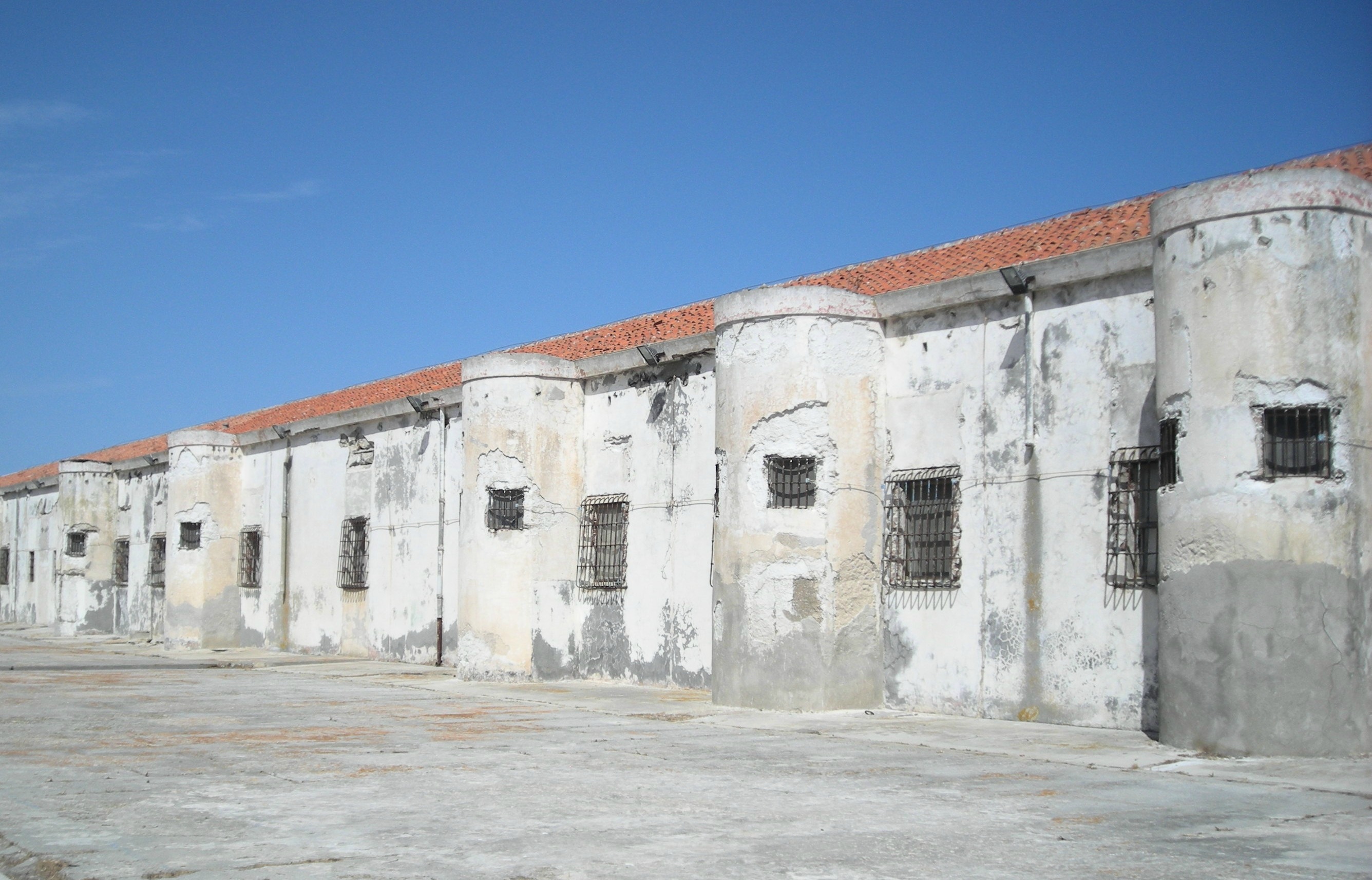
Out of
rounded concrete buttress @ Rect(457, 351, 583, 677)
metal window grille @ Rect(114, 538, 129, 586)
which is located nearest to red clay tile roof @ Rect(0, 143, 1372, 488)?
rounded concrete buttress @ Rect(457, 351, 583, 677)

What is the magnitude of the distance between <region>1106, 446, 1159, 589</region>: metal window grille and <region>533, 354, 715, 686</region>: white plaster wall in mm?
4712

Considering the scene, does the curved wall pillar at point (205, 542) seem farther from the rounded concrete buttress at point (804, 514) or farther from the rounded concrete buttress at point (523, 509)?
the rounded concrete buttress at point (804, 514)

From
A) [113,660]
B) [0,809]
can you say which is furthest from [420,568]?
[0,809]

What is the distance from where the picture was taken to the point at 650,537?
14.8 m

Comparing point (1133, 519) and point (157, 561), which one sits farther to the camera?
point (157, 561)

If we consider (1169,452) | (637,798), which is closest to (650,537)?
(1169,452)

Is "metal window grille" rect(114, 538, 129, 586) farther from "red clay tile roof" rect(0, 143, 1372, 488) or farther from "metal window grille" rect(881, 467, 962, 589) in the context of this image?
"metal window grille" rect(881, 467, 962, 589)

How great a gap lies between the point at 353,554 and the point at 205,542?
4.15 m

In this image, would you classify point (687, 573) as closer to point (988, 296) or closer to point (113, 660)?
point (988, 296)

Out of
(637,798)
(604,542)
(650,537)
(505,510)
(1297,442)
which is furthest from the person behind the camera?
(505,510)

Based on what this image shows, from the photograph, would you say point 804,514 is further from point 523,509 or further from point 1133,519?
point 523,509

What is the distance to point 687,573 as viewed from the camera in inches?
558

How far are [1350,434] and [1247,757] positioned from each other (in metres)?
2.26

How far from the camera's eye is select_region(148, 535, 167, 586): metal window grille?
1017 inches
